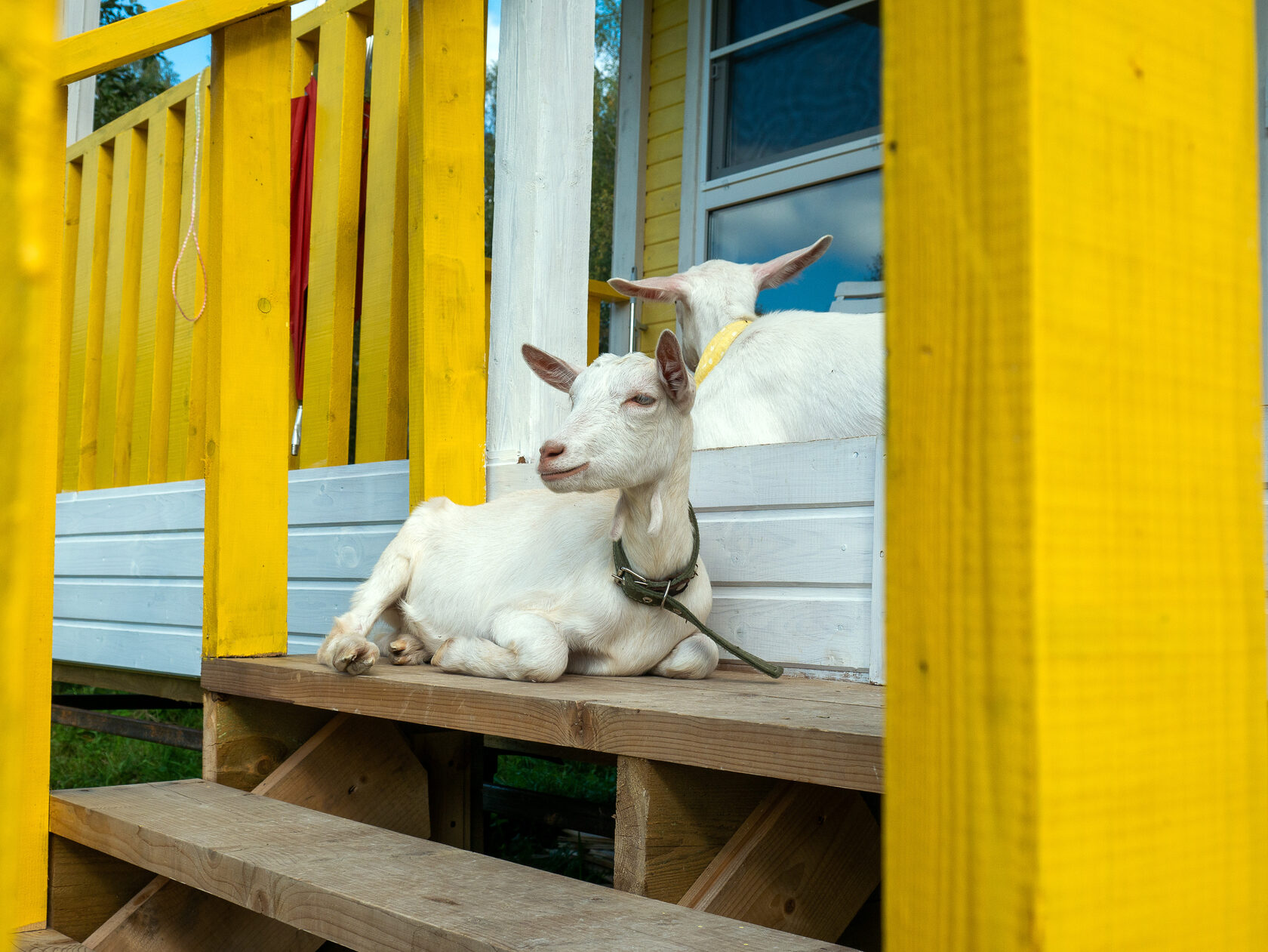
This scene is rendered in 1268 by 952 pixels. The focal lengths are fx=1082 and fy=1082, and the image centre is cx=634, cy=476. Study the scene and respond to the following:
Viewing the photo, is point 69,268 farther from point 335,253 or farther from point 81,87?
point 335,253

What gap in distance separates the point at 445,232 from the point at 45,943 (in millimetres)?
2088

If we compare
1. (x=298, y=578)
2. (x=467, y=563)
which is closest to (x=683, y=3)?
(x=298, y=578)

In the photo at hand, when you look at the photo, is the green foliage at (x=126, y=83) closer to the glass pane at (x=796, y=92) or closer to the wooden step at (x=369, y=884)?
the glass pane at (x=796, y=92)

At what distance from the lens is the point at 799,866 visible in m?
1.71

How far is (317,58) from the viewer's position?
4.87 metres

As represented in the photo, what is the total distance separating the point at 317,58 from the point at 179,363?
1.53 m

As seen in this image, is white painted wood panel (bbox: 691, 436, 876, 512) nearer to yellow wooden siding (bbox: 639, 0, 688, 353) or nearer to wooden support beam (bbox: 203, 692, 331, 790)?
wooden support beam (bbox: 203, 692, 331, 790)

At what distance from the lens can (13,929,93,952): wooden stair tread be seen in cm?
202

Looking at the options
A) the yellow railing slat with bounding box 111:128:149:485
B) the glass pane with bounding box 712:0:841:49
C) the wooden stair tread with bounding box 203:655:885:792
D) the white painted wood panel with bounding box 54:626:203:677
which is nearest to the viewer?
the wooden stair tread with bounding box 203:655:885:792

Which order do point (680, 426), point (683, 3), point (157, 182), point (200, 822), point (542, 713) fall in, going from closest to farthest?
point (542, 713) < point (200, 822) < point (680, 426) < point (157, 182) < point (683, 3)

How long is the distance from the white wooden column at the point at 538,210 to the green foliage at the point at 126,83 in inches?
427

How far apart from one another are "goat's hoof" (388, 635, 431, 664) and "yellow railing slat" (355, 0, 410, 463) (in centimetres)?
112

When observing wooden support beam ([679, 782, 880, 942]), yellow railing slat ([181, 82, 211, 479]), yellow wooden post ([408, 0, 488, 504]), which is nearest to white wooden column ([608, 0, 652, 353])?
yellow railing slat ([181, 82, 211, 479])

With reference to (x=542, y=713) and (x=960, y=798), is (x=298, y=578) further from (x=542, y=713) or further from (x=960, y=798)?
(x=960, y=798)
